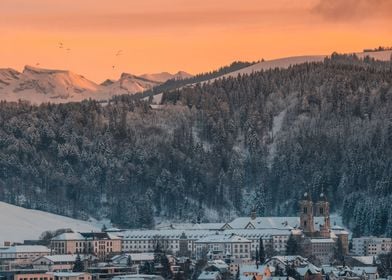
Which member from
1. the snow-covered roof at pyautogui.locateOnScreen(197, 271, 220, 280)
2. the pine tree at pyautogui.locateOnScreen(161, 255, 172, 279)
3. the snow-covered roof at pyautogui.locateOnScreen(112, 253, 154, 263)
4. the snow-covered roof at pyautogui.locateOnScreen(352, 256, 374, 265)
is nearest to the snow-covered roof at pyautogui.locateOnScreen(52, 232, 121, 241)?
the snow-covered roof at pyautogui.locateOnScreen(112, 253, 154, 263)

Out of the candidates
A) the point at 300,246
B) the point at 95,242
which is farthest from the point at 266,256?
the point at 95,242

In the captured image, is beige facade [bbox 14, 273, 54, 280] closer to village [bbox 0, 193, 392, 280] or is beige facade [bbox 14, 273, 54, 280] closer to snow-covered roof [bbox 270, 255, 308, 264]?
village [bbox 0, 193, 392, 280]

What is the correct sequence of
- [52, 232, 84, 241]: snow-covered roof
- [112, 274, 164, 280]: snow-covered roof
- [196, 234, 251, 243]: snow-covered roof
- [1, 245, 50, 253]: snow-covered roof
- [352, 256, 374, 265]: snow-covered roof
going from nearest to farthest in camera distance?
[112, 274, 164, 280]: snow-covered roof
[352, 256, 374, 265]: snow-covered roof
[1, 245, 50, 253]: snow-covered roof
[52, 232, 84, 241]: snow-covered roof
[196, 234, 251, 243]: snow-covered roof

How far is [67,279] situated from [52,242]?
40.6m

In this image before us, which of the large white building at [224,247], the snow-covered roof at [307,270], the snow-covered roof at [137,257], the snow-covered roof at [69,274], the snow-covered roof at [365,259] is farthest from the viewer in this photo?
the large white building at [224,247]

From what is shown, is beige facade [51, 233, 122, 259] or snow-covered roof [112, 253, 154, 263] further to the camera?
beige facade [51, 233, 122, 259]

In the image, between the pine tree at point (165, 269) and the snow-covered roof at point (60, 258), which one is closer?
the pine tree at point (165, 269)

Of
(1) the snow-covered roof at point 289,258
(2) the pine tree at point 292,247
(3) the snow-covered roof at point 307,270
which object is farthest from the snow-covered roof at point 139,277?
(2) the pine tree at point 292,247

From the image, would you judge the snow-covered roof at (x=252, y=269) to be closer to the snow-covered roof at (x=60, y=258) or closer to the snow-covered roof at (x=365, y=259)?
the snow-covered roof at (x=365, y=259)

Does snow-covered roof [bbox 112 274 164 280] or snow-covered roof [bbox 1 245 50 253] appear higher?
snow-covered roof [bbox 1 245 50 253]

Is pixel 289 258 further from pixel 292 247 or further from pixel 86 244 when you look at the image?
pixel 86 244

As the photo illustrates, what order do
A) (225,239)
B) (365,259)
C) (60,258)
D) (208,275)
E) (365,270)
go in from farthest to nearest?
(225,239)
(365,259)
(60,258)
(365,270)
(208,275)

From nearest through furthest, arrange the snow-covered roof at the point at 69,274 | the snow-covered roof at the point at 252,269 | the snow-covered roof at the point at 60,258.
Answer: the snow-covered roof at the point at 69,274 < the snow-covered roof at the point at 252,269 < the snow-covered roof at the point at 60,258

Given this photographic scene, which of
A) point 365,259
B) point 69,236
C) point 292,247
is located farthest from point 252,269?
point 69,236
